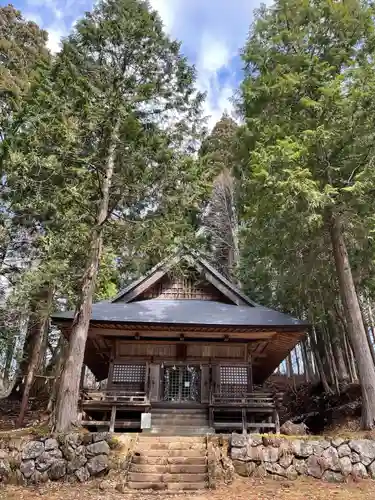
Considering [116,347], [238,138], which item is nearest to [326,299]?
[238,138]

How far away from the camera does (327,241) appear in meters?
11.6

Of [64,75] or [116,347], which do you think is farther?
[116,347]

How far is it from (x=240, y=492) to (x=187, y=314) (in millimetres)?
6152

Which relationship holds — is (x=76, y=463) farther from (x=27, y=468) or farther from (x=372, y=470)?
(x=372, y=470)

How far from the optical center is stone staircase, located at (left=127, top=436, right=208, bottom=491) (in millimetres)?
7019

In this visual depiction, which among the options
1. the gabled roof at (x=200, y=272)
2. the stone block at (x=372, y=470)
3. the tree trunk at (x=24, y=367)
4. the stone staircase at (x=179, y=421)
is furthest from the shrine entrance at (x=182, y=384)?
the tree trunk at (x=24, y=367)

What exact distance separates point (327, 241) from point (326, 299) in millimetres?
4086

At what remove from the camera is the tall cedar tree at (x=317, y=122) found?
9344 mm

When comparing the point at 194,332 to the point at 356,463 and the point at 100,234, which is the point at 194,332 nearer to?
the point at 100,234

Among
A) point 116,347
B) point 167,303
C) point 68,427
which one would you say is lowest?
point 68,427

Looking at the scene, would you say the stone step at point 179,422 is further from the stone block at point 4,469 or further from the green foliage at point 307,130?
the green foliage at point 307,130

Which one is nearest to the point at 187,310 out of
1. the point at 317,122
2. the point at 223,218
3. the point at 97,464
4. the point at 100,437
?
the point at 100,437

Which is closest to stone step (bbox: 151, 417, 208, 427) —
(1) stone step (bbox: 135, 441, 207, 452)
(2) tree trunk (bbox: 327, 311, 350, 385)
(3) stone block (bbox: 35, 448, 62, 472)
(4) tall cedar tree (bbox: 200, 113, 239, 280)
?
(1) stone step (bbox: 135, 441, 207, 452)

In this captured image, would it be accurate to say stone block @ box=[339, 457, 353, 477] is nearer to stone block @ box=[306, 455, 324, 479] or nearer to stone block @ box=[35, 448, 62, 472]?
stone block @ box=[306, 455, 324, 479]
